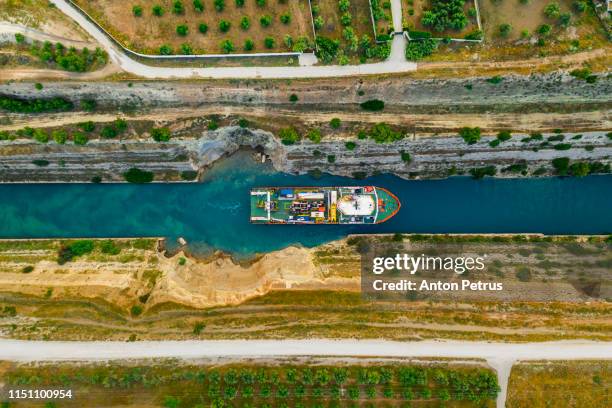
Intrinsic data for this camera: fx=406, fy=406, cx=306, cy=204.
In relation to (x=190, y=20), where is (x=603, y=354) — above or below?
below

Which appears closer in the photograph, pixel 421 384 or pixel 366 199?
pixel 421 384

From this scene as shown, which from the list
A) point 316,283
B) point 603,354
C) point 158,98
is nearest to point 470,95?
point 316,283

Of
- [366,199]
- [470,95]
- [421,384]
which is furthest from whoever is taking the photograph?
[366,199]

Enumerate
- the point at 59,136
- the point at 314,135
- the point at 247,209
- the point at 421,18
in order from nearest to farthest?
the point at 421,18
the point at 59,136
the point at 314,135
the point at 247,209

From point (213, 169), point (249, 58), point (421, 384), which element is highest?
point (249, 58)

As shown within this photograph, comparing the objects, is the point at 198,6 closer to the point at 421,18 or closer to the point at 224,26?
the point at 224,26

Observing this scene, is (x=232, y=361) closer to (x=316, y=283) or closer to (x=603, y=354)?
(x=316, y=283)

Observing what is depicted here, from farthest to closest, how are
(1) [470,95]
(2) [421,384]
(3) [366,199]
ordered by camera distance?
(3) [366,199]
(1) [470,95]
(2) [421,384]

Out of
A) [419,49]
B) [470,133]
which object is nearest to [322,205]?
[470,133]
